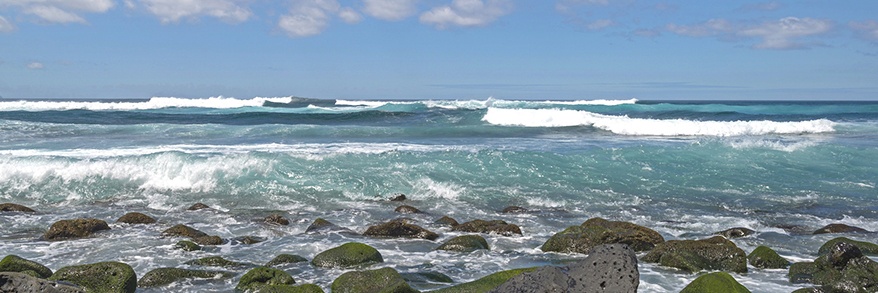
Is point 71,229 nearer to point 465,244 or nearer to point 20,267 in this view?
point 20,267

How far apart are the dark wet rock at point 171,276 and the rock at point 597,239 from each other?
3.87m

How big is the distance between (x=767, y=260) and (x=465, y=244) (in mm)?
3456

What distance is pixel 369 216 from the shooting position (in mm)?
11281

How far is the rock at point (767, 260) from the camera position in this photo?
7715mm

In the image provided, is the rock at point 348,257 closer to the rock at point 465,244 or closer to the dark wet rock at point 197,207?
the rock at point 465,244

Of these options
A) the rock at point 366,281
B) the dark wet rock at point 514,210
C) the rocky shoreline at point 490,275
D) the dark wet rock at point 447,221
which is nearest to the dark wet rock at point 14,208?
the rocky shoreline at point 490,275

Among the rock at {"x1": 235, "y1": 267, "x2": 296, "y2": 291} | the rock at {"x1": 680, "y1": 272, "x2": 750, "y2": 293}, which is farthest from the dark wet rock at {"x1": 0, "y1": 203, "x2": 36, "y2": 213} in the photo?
the rock at {"x1": 680, "y1": 272, "x2": 750, "y2": 293}

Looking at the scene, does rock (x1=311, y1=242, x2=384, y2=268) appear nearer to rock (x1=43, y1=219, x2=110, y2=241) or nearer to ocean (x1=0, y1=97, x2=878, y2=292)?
ocean (x1=0, y1=97, x2=878, y2=292)

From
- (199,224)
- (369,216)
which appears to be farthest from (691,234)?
(199,224)

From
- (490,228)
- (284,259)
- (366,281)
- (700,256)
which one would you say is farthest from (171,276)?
(700,256)

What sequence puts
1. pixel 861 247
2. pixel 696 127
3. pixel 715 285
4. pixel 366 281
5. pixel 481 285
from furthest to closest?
pixel 696 127 < pixel 861 247 < pixel 366 281 < pixel 481 285 < pixel 715 285

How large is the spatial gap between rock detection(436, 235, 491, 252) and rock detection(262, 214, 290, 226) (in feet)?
9.36

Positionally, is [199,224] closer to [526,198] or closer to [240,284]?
[240,284]

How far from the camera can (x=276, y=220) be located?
10.4m
